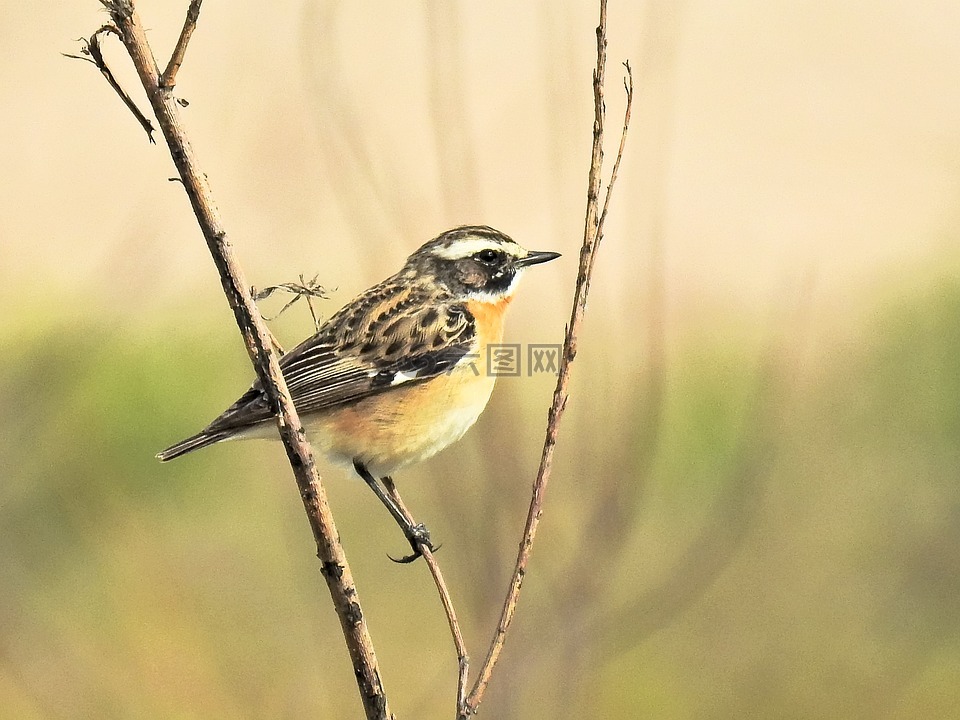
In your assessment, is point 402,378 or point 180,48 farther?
point 402,378

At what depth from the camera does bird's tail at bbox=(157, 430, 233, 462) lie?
2.36 m

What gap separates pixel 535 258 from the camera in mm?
2811

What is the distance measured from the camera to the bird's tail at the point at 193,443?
236cm

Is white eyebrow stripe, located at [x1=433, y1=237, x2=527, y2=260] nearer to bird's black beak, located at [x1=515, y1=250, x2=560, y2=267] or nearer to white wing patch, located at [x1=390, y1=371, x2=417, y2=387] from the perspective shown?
bird's black beak, located at [x1=515, y1=250, x2=560, y2=267]

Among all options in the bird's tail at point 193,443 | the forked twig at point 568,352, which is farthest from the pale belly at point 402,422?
the forked twig at point 568,352

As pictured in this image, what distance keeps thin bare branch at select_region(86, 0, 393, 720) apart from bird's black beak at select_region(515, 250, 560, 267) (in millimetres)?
1239

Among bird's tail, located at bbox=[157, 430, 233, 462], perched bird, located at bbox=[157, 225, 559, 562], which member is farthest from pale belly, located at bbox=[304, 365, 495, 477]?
→ bird's tail, located at bbox=[157, 430, 233, 462]

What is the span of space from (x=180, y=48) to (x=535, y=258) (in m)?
1.51

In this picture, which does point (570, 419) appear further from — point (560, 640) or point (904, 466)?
point (560, 640)

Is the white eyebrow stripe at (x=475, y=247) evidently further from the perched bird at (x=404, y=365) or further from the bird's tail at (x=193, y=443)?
the bird's tail at (x=193, y=443)

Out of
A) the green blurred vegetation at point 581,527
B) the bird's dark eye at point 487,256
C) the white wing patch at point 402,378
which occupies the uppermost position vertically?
the bird's dark eye at point 487,256

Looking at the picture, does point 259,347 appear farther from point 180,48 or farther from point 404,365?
point 404,365

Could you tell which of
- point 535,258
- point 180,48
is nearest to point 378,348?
point 535,258

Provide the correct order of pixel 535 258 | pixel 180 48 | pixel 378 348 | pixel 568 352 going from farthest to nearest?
pixel 378 348 → pixel 535 258 → pixel 568 352 → pixel 180 48
